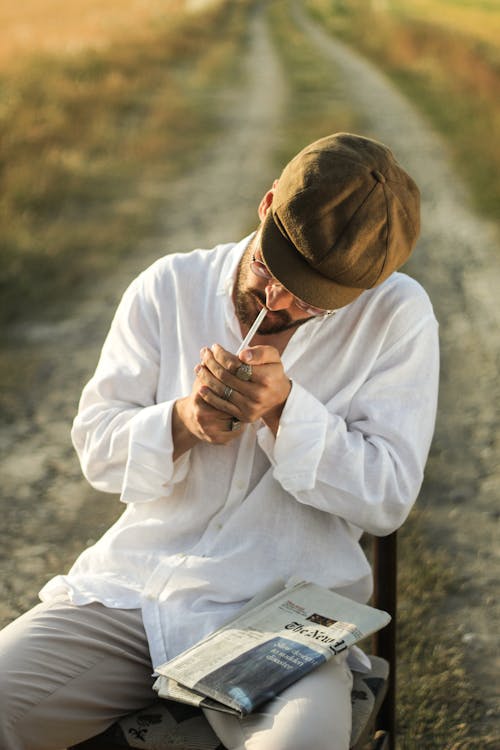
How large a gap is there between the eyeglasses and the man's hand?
13 centimetres

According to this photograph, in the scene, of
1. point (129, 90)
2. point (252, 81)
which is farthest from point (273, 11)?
point (129, 90)

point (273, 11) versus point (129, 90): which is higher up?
point (273, 11)

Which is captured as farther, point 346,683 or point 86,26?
point 86,26

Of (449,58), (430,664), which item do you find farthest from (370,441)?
(449,58)

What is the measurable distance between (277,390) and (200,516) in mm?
347

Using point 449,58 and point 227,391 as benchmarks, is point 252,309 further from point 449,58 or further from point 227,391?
point 449,58

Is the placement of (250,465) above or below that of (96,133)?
above

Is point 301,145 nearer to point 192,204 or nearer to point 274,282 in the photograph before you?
point 192,204

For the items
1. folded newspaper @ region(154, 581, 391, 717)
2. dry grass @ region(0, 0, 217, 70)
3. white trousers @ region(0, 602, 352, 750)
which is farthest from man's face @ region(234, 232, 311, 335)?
dry grass @ region(0, 0, 217, 70)

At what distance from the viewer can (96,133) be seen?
28.8 feet

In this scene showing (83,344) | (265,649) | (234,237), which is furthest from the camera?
(234,237)

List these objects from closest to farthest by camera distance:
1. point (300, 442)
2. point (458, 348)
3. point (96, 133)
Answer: point (300, 442), point (458, 348), point (96, 133)

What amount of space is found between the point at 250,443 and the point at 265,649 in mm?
409

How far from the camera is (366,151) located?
5.77 ft
